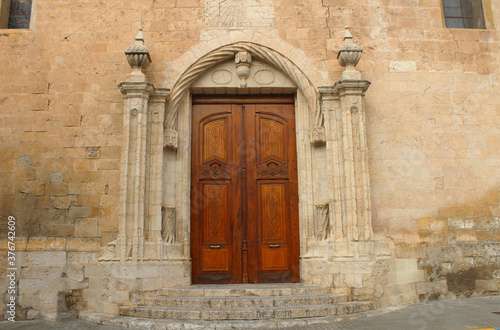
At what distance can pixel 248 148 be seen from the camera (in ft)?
22.0

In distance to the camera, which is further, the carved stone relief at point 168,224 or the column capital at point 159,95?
the column capital at point 159,95

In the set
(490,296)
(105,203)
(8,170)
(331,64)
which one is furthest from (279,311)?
(8,170)

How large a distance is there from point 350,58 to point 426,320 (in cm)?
378

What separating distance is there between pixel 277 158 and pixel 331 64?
1.75 metres

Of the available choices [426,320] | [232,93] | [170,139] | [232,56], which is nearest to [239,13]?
[232,56]

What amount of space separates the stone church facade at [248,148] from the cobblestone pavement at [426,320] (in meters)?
0.27

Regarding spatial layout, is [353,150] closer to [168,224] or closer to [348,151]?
[348,151]

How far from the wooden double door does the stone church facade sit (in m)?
0.02

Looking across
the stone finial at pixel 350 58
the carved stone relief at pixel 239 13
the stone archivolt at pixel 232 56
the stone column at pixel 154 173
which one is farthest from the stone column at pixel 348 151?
the stone column at pixel 154 173

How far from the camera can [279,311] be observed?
16.1ft

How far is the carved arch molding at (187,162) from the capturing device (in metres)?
5.79

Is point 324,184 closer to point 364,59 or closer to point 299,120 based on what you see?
point 299,120

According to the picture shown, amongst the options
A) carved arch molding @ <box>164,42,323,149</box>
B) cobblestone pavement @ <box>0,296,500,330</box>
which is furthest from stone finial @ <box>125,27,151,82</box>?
cobblestone pavement @ <box>0,296,500,330</box>

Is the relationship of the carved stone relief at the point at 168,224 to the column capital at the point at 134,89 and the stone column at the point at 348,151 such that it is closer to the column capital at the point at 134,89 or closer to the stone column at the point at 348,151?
the column capital at the point at 134,89
